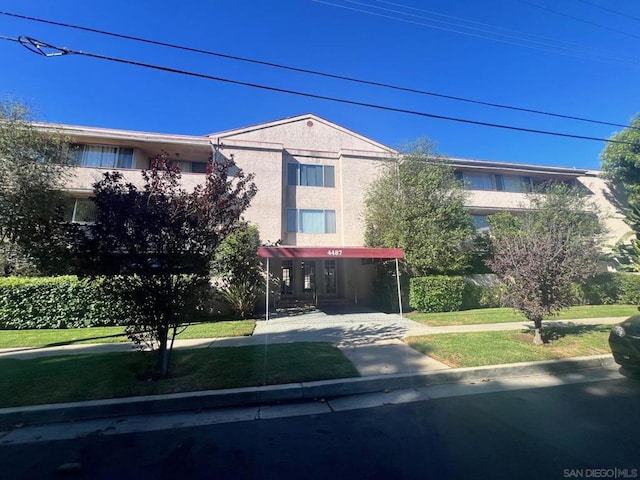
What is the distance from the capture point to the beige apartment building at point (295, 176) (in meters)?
18.0

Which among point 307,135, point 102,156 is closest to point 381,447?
point 307,135

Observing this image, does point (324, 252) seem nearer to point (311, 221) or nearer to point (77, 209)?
point (311, 221)

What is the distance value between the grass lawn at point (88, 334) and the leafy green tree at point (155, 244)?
4.01 metres

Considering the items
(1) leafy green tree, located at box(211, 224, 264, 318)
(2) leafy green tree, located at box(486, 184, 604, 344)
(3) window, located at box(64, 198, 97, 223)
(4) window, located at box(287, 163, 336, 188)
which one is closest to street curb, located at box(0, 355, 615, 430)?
(2) leafy green tree, located at box(486, 184, 604, 344)

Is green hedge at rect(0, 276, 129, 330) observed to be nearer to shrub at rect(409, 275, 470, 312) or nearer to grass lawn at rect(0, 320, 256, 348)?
grass lawn at rect(0, 320, 256, 348)

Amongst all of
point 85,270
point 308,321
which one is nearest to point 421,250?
point 308,321

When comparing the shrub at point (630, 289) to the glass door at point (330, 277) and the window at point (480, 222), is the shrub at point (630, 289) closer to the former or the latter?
the window at point (480, 222)

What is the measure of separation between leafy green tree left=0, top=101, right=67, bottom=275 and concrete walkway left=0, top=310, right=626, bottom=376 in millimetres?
7477

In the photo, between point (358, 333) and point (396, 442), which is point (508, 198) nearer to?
point (358, 333)

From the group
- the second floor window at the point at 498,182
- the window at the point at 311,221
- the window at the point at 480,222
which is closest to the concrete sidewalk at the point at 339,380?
the window at the point at 311,221

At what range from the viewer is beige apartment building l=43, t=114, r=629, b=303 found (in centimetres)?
1803

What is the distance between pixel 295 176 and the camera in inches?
790

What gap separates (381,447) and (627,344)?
17.9 feet

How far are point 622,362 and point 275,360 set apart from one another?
6729mm
